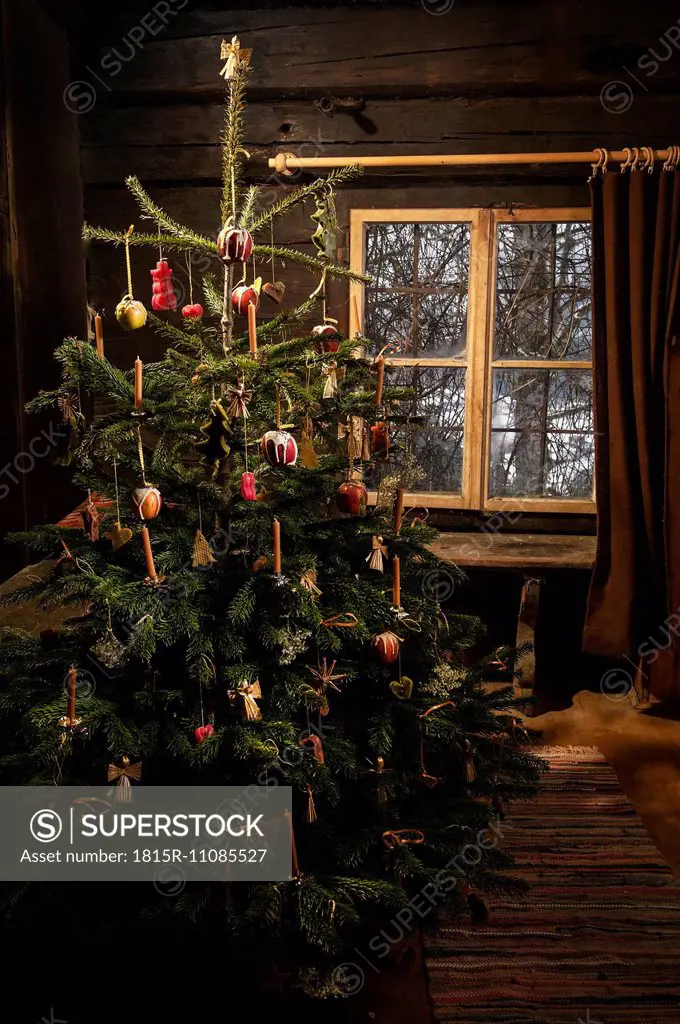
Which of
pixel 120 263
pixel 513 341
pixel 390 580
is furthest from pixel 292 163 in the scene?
pixel 390 580

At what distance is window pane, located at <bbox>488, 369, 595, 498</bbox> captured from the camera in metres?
3.76

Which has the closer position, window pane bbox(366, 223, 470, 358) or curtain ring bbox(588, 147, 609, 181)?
curtain ring bbox(588, 147, 609, 181)

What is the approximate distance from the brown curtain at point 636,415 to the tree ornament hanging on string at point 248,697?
6.79ft

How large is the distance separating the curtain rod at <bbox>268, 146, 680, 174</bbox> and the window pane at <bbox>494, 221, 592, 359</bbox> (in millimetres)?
363

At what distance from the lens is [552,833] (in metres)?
2.82

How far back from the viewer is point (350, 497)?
6.50 ft

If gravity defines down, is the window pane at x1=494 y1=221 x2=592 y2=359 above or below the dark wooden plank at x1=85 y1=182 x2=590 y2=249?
below

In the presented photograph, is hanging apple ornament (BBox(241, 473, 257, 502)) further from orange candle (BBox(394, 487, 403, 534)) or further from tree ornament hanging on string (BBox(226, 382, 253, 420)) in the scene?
orange candle (BBox(394, 487, 403, 534))

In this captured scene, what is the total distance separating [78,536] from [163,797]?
65 cm

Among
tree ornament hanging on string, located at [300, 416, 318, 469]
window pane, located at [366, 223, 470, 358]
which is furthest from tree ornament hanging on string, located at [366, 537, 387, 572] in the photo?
window pane, located at [366, 223, 470, 358]

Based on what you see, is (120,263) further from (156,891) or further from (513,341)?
(156,891)

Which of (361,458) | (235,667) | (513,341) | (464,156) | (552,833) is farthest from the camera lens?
(513,341)

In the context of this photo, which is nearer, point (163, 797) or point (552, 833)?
point (163, 797)

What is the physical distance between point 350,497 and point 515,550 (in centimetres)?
175
